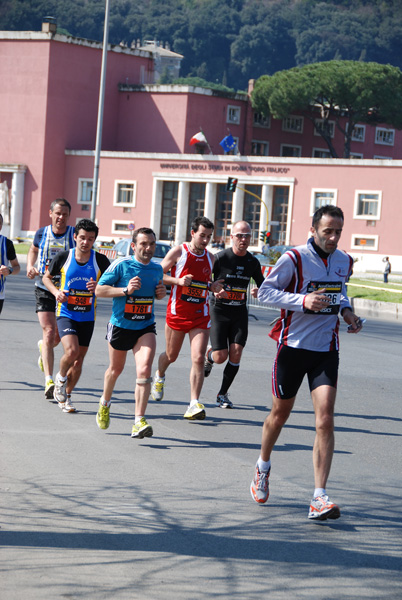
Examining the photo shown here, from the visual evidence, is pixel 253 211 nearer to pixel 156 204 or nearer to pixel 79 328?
pixel 156 204

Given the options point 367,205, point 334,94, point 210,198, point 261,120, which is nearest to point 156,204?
point 210,198

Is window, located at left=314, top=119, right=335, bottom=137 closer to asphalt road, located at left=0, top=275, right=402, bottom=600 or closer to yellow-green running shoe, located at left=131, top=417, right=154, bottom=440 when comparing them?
asphalt road, located at left=0, top=275, right=402, bottom=600

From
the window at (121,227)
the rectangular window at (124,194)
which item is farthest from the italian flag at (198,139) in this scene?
the window at (121,227)

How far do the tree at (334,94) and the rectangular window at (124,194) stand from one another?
12.9 m

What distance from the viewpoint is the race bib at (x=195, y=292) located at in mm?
9609

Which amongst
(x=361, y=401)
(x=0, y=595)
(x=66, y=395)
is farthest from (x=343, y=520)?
(x=361, y=401)

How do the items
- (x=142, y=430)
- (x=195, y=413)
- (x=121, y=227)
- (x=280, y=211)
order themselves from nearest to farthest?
1. (x=142, y=430)
2. (x=195, y=413)
3. (x=280, y=211)
4. (x=121, y=227)

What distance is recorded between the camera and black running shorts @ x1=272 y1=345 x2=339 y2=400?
20.6 feet

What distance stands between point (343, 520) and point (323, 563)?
92 centimetres

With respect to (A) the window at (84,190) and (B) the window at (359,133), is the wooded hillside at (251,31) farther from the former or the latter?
(A) the window at (84,190)

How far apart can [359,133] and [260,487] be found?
73.8 m

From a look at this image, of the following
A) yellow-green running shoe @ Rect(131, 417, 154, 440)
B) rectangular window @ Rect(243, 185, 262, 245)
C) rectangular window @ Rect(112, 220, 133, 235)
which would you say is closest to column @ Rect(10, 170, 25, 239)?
rectangular window @ Rect(112, 220, 133, 235)

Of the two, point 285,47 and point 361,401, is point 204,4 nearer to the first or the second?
point 285,47

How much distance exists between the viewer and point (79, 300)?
9156mm
